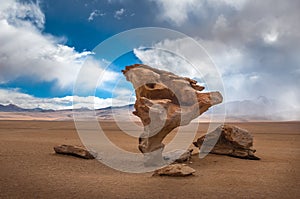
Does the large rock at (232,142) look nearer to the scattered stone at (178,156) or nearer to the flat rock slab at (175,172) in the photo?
the scattered stone at (178,156)

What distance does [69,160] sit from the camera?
45.0 feet

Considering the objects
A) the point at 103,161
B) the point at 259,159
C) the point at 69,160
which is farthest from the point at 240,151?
the point at 69,160

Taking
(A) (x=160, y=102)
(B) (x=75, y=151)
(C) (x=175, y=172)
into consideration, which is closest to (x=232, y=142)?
(A) (x=160, y=102)

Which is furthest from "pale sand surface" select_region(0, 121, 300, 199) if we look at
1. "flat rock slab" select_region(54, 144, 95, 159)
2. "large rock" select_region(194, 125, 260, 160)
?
"large rock" select_region(194, 125, 260, 160)

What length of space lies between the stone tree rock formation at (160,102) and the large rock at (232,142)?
2783 millimetres

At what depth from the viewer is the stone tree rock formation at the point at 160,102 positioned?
42.6ft

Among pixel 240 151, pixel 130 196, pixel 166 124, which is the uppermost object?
pixel 166 124

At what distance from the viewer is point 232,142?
16.2m

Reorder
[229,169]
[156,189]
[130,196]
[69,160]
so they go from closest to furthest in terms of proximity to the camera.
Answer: [130,196], [156,189], [229,169], [69,160]

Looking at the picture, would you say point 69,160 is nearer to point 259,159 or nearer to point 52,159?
point 52,159

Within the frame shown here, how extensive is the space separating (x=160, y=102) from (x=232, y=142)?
5.85m

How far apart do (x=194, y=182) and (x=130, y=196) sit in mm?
2997

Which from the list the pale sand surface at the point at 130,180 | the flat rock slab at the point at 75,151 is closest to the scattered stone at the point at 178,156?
the pale sand surface at the point at 130,180

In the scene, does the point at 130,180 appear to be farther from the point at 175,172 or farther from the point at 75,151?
the point at 75,151
